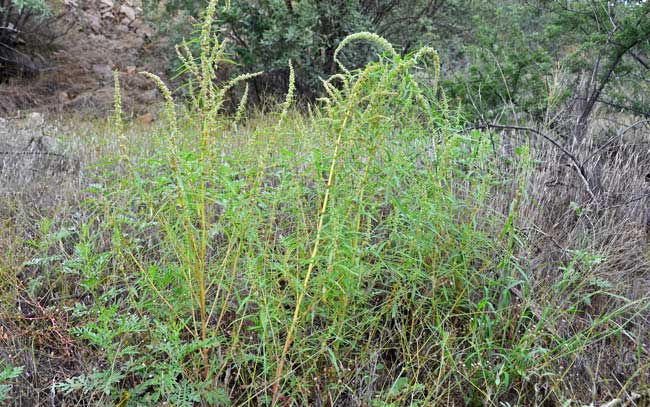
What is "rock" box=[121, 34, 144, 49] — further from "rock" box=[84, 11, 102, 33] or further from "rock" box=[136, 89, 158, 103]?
"rock" box=[136, 89, 158, 103]

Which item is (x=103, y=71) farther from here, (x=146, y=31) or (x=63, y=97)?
(x=146, y=31)

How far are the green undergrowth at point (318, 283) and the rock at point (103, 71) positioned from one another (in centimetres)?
751

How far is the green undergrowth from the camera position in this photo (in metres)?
1.82

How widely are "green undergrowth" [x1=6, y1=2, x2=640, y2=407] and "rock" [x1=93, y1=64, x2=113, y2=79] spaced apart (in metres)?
7.51

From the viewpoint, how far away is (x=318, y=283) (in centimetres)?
185

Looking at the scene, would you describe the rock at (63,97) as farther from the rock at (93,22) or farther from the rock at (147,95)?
the rock at (93,22)

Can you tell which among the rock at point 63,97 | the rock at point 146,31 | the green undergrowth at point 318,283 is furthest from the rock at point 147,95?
the green undergrowth at point 318,283

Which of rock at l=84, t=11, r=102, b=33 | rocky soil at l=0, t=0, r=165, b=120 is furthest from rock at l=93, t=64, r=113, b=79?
rock at l=84, t=11, r=102, b=33

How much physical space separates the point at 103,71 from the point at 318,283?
337 inches

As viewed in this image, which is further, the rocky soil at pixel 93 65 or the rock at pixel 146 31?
the rock at pixel 146 31

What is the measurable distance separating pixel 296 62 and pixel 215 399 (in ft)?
20.6

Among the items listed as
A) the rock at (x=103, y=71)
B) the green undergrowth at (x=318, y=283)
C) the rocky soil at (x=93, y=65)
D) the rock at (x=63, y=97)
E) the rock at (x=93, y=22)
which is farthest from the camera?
the rock at (x=93, y=22)

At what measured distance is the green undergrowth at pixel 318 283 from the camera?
1820mm

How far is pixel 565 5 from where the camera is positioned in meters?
5.26
